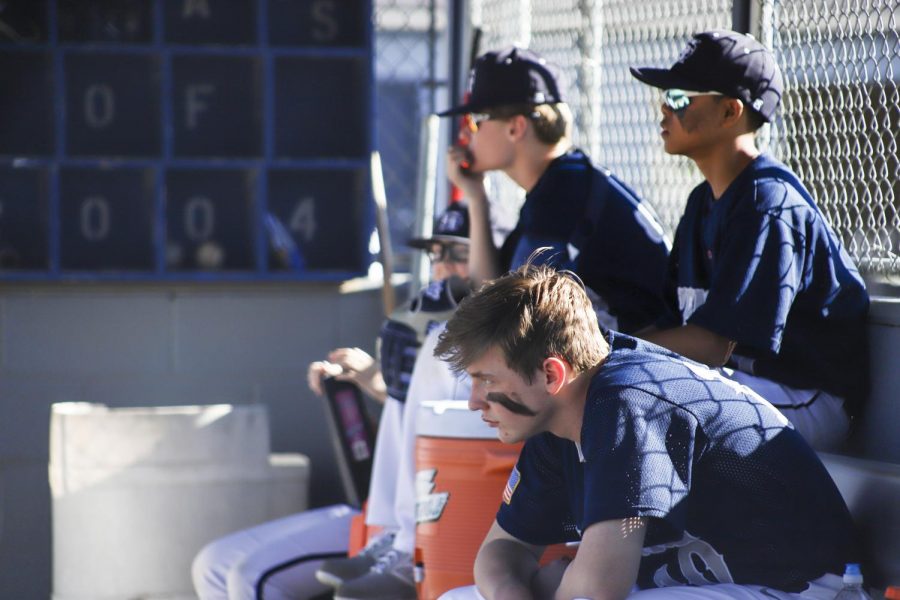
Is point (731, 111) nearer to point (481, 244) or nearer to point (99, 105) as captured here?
point (481, 244)

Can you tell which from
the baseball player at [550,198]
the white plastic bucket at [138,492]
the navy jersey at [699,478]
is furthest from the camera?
the white plastic bucket at [138,492]

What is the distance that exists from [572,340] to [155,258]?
3104mm

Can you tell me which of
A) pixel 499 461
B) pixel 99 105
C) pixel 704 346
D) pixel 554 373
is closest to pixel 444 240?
pixel 499 461

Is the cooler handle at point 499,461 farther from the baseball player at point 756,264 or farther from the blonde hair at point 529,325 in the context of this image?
the blonde hair at point 529,325

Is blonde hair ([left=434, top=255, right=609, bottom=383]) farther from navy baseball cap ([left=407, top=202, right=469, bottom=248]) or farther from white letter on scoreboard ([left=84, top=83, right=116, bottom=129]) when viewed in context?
white letter on scoreboard ([left=84, top=83, right=116, bottom=129])

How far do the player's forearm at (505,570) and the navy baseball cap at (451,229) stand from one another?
164 cm

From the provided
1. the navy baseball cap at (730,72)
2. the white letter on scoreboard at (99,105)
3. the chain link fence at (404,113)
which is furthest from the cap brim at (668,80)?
the white letter on scoreboard at (99,105)

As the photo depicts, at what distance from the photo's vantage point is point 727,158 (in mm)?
2809

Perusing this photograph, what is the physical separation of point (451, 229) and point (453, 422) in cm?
116

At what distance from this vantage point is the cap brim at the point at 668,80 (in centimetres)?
279

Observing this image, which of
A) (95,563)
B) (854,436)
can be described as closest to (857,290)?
(854,436)

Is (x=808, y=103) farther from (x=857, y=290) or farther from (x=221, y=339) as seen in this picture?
(x=221, y=339)

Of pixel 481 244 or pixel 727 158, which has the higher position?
pixel 727 158

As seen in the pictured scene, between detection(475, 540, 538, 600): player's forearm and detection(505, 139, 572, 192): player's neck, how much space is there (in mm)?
1290
